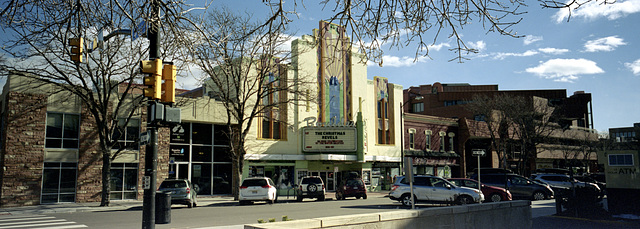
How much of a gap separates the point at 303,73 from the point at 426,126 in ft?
52.0

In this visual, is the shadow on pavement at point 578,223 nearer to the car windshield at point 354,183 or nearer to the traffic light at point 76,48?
the traffic light at point 76,48

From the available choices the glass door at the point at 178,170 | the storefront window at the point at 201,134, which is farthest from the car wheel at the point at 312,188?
the glass door at the point at 178,170

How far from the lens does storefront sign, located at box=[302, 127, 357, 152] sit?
3606 cm

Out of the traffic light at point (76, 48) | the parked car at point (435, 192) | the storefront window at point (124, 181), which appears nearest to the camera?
the traffic light at point (76, 48)

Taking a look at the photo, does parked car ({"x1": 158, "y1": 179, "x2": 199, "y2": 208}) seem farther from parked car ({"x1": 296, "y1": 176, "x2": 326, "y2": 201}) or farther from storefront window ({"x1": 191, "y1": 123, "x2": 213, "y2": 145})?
storefront window ({"x1": 191, "y1": 123, "x2": 213, "y2": 145})

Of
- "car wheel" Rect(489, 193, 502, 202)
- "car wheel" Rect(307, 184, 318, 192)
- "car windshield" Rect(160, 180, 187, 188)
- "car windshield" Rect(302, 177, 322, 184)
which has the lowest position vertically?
"car wheel" Rect(489, 193, 502, 202)

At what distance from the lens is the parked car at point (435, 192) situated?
22000 mm

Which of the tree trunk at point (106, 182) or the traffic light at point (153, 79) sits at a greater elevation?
the traffic light at point (153, 79)

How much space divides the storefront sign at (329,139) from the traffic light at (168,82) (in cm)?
2619

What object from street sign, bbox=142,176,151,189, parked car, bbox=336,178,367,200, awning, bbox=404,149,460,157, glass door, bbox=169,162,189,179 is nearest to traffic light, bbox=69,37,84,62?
street sign, bbox=142,176,151,189

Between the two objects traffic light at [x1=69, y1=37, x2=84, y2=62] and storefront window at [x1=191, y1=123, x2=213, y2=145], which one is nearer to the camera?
traffic light at [x1=69, y1=37, x2=84, y2=62]

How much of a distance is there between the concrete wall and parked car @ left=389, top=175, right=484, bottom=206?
1071cm

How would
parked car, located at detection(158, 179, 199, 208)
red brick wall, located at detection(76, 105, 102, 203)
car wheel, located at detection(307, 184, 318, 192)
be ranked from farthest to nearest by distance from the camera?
car wheel, located at detection(307, 184, 318, 192) < red brick wall, located at detection(76, 105, 102, 203) < parked car, located at detection(158, 179, 199, 208)

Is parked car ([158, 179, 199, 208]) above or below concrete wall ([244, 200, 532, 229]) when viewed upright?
below
